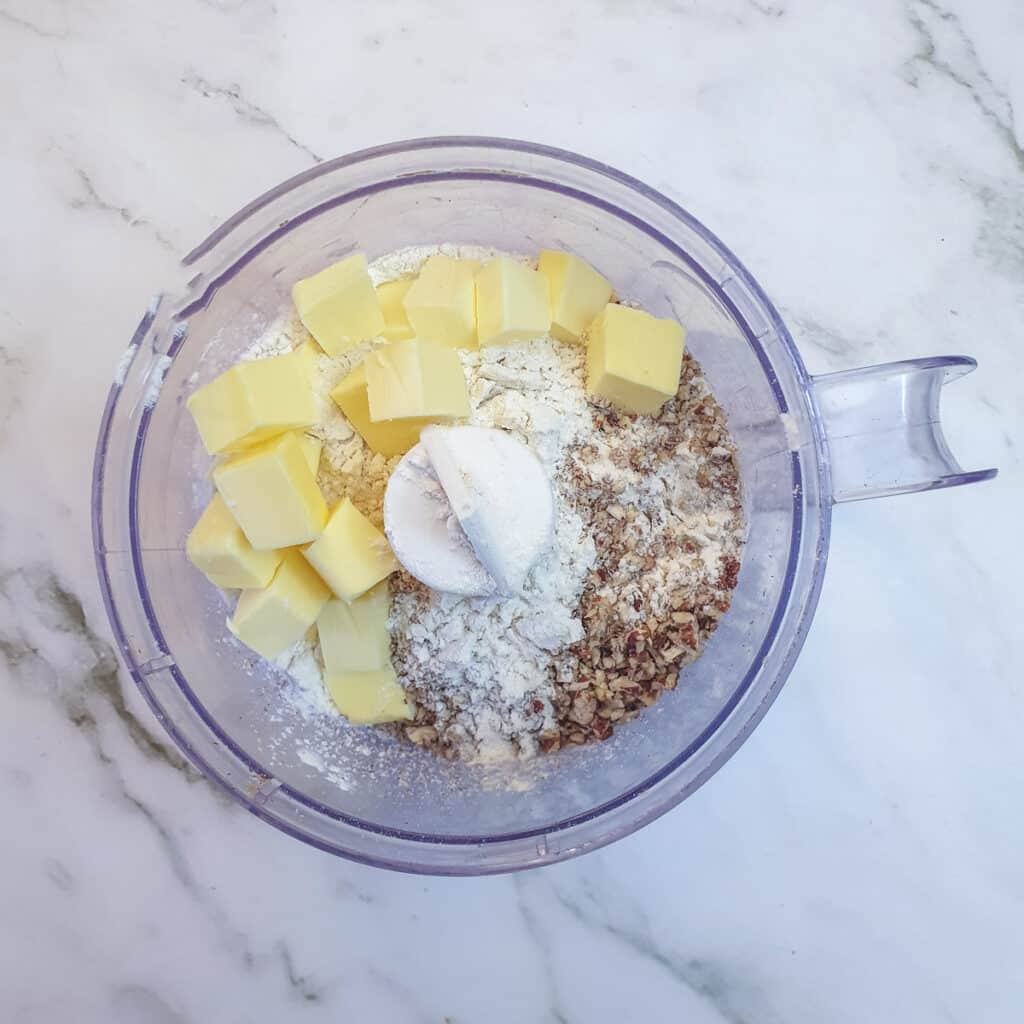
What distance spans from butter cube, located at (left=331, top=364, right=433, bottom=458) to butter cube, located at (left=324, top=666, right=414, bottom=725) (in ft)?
0.79

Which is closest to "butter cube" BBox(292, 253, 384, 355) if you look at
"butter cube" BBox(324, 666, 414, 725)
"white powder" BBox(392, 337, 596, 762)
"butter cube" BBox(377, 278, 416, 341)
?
"butter cube" BBox(377, 278, 416, 341)

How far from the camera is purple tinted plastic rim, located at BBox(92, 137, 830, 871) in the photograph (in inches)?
36.9

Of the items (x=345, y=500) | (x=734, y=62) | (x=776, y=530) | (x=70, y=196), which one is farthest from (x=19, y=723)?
(x=734, y=62)

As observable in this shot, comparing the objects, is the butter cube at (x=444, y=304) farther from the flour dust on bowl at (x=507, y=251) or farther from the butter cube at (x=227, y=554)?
the butter cube at (x=227, y=554)

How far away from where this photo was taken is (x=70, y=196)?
1134mm

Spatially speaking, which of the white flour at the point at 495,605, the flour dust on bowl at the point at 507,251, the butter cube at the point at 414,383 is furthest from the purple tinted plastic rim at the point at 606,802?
the butter cube at the point at 414,383

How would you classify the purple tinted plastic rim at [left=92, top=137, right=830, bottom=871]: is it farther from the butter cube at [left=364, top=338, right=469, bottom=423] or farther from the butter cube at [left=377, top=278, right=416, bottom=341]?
the butter cube at [left=364, top=338, right=469, bottom=423]

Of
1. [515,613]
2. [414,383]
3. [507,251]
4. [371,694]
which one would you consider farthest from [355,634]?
[507,251]

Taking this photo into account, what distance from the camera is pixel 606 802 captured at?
989mm

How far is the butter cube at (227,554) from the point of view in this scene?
90 centimetres

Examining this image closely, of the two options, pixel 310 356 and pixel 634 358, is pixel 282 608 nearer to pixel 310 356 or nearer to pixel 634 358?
pixel 310 356

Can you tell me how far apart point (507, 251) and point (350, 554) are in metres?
0.43

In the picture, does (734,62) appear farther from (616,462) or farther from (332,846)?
(332,846)

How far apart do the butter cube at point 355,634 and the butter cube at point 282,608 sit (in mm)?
20
